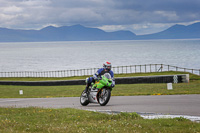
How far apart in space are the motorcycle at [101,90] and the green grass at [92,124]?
3.75 m

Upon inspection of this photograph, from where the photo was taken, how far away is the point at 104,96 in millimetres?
14875

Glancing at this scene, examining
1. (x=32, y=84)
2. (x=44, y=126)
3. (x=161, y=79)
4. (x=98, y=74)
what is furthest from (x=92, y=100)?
(x=32, y=84)

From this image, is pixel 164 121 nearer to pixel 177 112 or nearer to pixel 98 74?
pixel 177 112

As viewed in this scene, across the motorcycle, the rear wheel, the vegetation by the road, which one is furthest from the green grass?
the vegetation by the road

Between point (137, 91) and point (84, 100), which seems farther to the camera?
point (137, 91)

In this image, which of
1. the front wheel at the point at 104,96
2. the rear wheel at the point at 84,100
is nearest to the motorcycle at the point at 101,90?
the front wheel at the point at 104,96

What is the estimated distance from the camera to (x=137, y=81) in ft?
129

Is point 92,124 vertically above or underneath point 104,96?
underneath

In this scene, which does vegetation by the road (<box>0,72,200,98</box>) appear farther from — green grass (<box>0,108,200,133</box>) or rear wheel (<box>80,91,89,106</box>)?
green grass (<box>0,108,200,133</box>)

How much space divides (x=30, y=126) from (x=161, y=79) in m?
30.8

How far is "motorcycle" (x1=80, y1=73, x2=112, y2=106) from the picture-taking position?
14570 mm

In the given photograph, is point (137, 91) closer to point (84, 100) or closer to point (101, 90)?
point (84, 100)

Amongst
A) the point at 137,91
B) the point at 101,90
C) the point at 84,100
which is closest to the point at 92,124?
the point at 101,90

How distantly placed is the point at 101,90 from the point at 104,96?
1.01 feet
